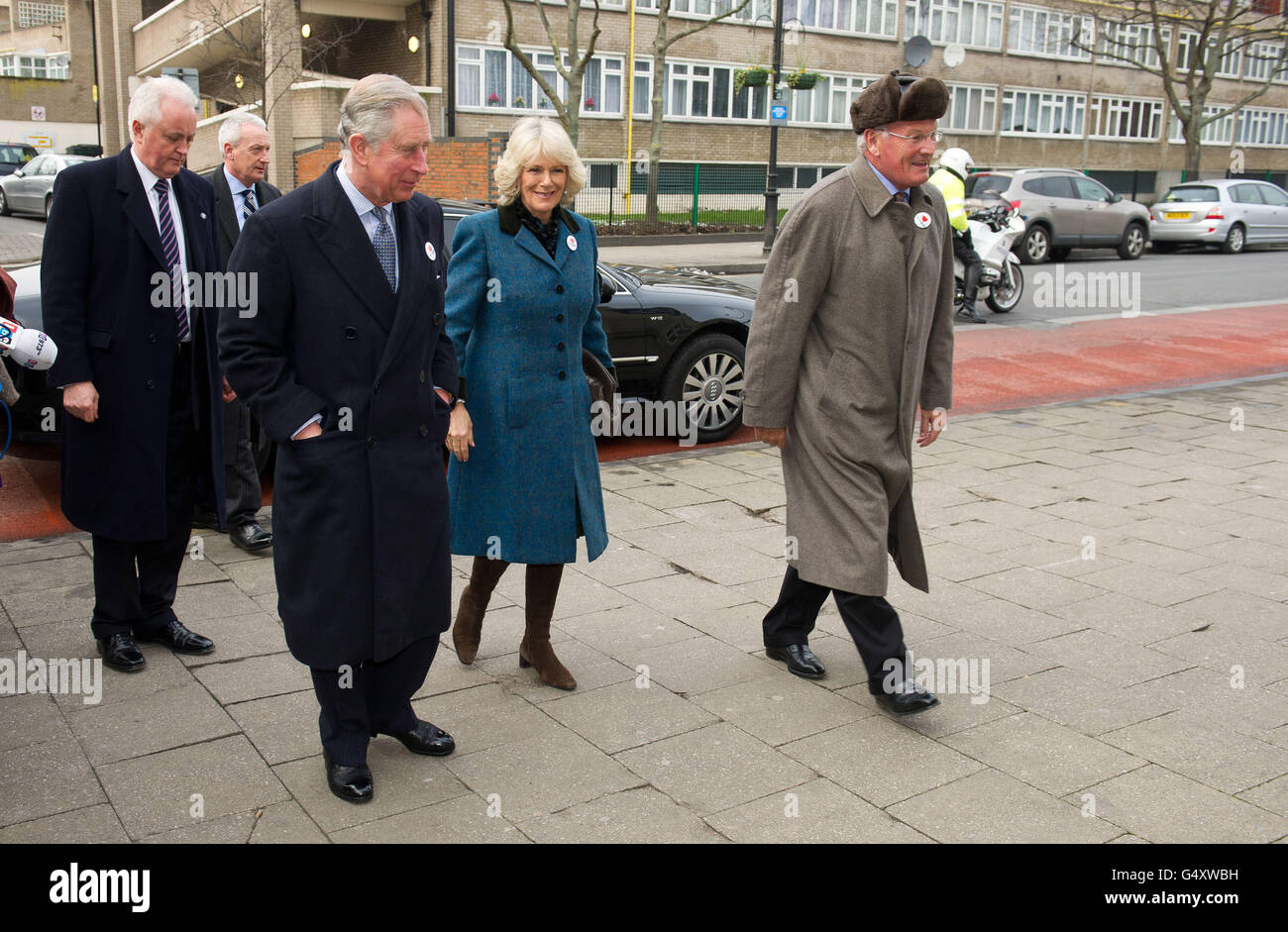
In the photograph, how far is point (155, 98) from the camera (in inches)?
163

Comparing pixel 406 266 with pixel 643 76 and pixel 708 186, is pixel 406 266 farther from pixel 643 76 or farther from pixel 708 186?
pixel 643 76

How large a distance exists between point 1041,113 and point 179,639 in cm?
4581

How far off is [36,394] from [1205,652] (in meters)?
5.70

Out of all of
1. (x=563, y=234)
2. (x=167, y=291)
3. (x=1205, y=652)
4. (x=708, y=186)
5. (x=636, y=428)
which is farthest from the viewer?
(x=708, y=186)

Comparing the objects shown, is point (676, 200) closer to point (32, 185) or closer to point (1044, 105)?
point (32, 185)

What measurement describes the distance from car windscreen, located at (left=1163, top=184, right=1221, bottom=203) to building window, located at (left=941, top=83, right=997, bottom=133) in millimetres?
16773

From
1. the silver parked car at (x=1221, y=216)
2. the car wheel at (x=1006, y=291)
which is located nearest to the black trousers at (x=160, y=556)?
the car wheel at (x=1006, y=291)

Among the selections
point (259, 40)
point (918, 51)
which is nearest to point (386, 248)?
point (918, 51)

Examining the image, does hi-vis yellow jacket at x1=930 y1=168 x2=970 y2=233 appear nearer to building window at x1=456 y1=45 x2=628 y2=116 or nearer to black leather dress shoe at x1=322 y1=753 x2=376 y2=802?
black leather dress shoe at x1=322 y1=753 x2=376 y2=802

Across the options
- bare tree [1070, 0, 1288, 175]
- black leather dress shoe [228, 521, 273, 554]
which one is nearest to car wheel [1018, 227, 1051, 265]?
bare tree [1070, 0, 1288, 175]

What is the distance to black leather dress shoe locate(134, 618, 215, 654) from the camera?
4492 mm

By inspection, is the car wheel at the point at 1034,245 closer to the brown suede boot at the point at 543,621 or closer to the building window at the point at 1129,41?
the brown suede boot at the point at 543,621

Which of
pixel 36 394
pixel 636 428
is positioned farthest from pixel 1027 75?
pixel 36 394

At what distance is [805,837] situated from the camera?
326 cm
